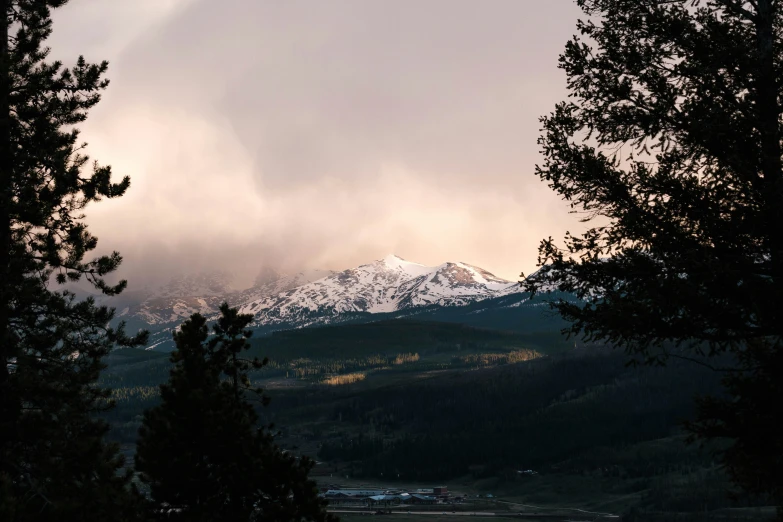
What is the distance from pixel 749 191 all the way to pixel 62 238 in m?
17.1

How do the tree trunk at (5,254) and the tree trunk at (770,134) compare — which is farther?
the tree trunk at (5,254)

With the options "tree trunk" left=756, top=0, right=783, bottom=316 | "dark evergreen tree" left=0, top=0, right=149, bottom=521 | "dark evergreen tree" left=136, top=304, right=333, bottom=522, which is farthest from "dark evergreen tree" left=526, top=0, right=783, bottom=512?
"dark evergreen tree" left=136, top=304, right=333, bottom=522

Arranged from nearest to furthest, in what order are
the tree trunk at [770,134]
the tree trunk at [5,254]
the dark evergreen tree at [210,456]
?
1. the tree trunk at [770,134]
2. the tree trunk at [5,254]
3. the dark evergreen tree at [210,456]

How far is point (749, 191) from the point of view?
14914mm

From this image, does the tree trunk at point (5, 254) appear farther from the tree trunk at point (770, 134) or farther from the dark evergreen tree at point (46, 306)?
the tree trunk at point (770, 134)

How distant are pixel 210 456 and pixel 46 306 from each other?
42.9 ft

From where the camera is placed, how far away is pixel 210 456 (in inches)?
1257

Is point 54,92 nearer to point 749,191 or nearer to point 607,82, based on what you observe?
point 607,82

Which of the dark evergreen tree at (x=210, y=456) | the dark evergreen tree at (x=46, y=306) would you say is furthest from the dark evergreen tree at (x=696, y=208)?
the dark evergreen tree at (x=210, y=456)

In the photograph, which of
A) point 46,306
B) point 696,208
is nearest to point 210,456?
point 46,306

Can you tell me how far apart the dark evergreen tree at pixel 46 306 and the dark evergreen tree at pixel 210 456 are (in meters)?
8.46

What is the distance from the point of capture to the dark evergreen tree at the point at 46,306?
59.9 feet

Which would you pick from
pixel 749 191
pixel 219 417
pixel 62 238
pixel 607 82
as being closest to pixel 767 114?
pixel 749 191

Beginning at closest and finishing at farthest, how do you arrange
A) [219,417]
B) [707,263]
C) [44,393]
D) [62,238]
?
[707,263], [44,393], [62,238], [219,417]
